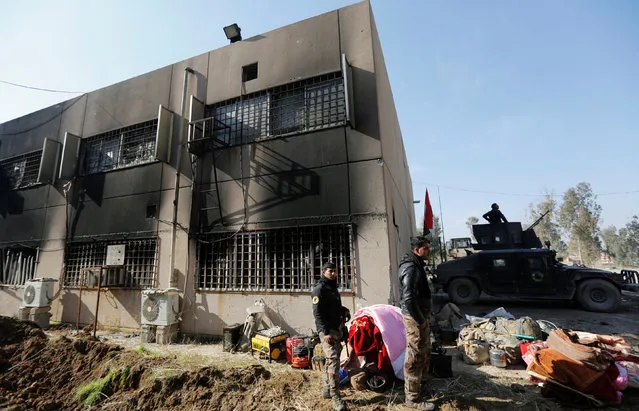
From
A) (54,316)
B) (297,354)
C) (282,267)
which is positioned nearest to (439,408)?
(297,354)

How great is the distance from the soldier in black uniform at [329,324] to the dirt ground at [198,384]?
0.30 metres

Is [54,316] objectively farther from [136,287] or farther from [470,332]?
[470,332]

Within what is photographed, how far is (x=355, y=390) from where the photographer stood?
410cm

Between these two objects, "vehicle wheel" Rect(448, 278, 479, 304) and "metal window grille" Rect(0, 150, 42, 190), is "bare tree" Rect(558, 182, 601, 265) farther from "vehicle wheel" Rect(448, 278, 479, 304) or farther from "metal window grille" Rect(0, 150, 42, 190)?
"metal window grille" Rect(0, 150, 42, 190)

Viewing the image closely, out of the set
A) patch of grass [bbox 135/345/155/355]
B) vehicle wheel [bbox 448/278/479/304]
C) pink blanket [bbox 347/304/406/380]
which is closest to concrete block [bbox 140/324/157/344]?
patch of grass [bbox 135/345/155/355]

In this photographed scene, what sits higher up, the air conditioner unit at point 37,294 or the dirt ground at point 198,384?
the air conditioner unit at point 37,294

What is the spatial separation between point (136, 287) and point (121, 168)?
12.5 ft

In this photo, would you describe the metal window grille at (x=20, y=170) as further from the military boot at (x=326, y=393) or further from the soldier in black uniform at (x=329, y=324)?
the military boot at (x=326, y=393)

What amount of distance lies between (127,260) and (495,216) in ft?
43.9

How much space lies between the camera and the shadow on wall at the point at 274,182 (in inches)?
270

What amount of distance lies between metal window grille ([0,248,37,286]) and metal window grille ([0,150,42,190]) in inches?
98.4

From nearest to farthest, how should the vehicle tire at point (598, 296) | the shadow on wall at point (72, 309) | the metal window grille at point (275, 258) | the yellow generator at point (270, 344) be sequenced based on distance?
the yellow generator at point (270, 344) < the metal window grille at point (275, 258) < the vehicle tire at point (598, 296) < the shadow on wall at point (72, 309)

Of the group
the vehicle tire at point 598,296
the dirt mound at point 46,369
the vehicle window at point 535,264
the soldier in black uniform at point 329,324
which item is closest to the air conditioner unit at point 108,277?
the dirt mound at point 46,369

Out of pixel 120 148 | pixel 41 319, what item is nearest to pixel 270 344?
pixel 41 319
